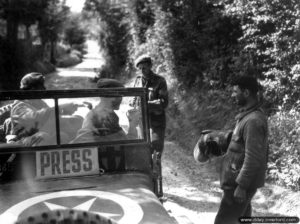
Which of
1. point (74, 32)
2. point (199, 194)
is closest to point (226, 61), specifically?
point (199, 194)

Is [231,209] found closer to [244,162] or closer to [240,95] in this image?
[244,162]

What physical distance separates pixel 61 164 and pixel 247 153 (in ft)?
5.01

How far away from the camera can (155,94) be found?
5707 mm

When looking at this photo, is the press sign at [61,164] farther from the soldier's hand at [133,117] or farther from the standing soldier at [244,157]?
the standing soldier at [244,157]

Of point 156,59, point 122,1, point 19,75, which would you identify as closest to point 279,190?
point 156,59

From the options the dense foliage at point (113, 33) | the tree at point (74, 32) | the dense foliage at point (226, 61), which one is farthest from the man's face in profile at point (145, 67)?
the tree at point (74, 32)

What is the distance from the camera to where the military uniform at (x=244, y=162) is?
10.6ft

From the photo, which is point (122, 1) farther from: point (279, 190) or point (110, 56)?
point (279, 190)

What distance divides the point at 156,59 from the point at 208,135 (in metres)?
9.74

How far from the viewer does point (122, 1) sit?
18766 mm

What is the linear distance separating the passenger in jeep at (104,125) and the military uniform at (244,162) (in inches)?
38.1

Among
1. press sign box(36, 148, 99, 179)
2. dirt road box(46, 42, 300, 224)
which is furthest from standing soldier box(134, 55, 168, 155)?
press sign box(36, 148, 99, 179)

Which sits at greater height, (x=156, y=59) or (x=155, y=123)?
(x=156, y=59)

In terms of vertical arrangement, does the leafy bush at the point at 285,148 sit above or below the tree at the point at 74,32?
below
